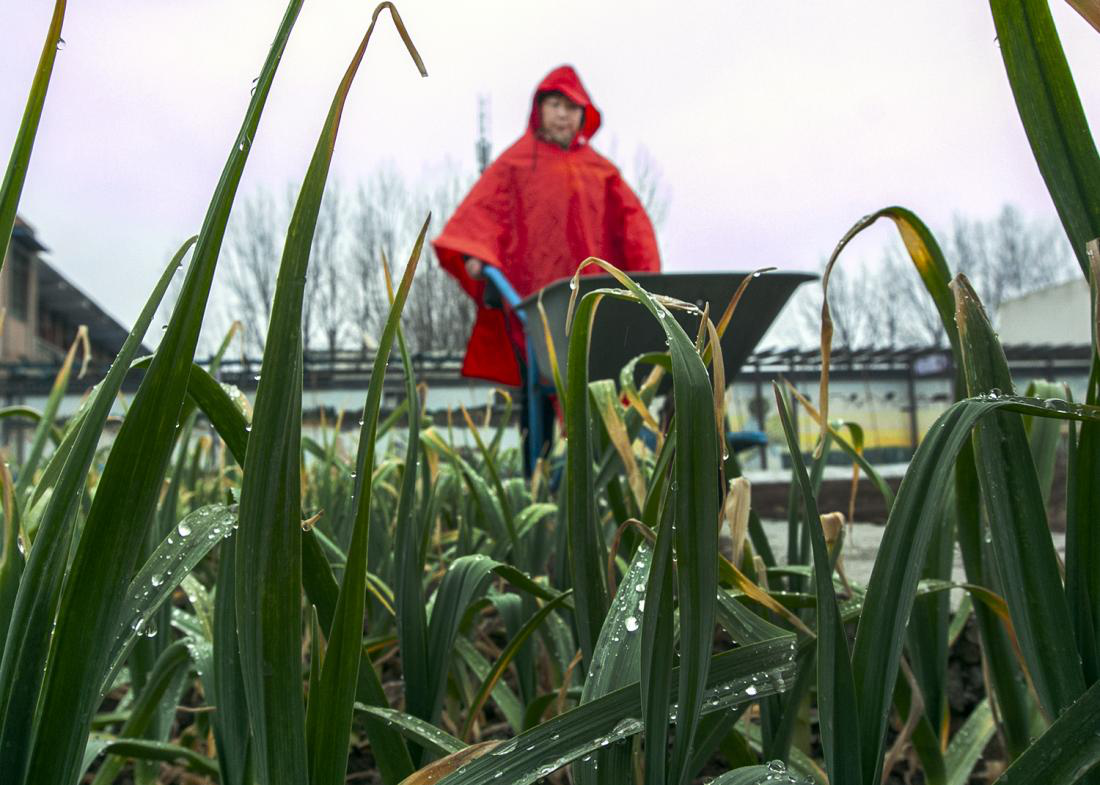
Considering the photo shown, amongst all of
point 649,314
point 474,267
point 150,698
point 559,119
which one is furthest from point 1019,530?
point 559,119

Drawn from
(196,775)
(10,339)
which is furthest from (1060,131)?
(10,339)

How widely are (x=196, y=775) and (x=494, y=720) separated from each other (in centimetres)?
38

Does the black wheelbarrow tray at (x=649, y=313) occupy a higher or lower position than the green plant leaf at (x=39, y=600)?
higher

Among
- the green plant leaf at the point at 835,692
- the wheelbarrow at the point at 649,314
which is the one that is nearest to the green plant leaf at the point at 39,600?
the green plant leaf at the point at 835,692

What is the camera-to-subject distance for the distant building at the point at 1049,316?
1756 centimetres

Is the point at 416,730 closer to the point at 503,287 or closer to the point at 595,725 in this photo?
the point at 595,725

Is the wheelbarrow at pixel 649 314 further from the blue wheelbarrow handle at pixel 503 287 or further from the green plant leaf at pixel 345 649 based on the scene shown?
the green plant leaf at pixel 345 649

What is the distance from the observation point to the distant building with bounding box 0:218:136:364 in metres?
16.8

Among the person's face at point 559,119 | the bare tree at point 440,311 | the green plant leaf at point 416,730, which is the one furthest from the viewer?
the bare tree at point 440,311

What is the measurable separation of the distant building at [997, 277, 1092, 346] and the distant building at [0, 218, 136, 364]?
1699 cm

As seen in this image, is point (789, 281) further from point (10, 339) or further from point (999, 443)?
point (10, 339)

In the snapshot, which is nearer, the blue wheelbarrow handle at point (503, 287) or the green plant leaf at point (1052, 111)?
the green plant leaf at point (1052, 111)

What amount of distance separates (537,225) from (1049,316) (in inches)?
715

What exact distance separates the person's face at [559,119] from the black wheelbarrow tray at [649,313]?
162cm
